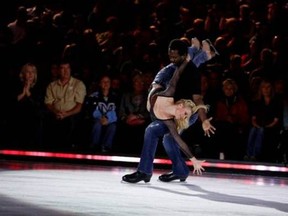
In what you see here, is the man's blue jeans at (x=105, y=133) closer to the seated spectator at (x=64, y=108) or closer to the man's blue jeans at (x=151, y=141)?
the seated spectator at (x=64, y=108)

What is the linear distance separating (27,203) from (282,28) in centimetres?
658

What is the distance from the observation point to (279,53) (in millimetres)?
10844

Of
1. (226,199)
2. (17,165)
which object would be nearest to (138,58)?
(17,165)

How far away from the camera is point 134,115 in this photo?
1104cm

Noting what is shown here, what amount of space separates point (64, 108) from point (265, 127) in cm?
300

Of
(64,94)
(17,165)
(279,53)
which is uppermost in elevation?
(279,53)

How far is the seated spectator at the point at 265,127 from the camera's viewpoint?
10.4 m

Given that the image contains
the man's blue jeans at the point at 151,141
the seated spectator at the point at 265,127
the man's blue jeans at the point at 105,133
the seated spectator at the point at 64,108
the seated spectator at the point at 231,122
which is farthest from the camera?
the seated spectator at the point at 64,108

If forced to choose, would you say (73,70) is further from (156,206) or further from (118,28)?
(156,206)

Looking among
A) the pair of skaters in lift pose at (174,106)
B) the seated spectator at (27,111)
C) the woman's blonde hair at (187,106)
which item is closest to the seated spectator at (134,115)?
the seated spectator at (27,111)

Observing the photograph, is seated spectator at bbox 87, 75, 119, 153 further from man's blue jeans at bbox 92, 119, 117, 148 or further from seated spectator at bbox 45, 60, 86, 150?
seated spectator at bbox 45, 60, 86, 150

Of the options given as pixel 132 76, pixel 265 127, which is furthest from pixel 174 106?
pixel 132 76

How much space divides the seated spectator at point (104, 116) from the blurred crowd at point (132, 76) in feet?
0.05

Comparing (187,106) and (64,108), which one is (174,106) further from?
(64,108)
